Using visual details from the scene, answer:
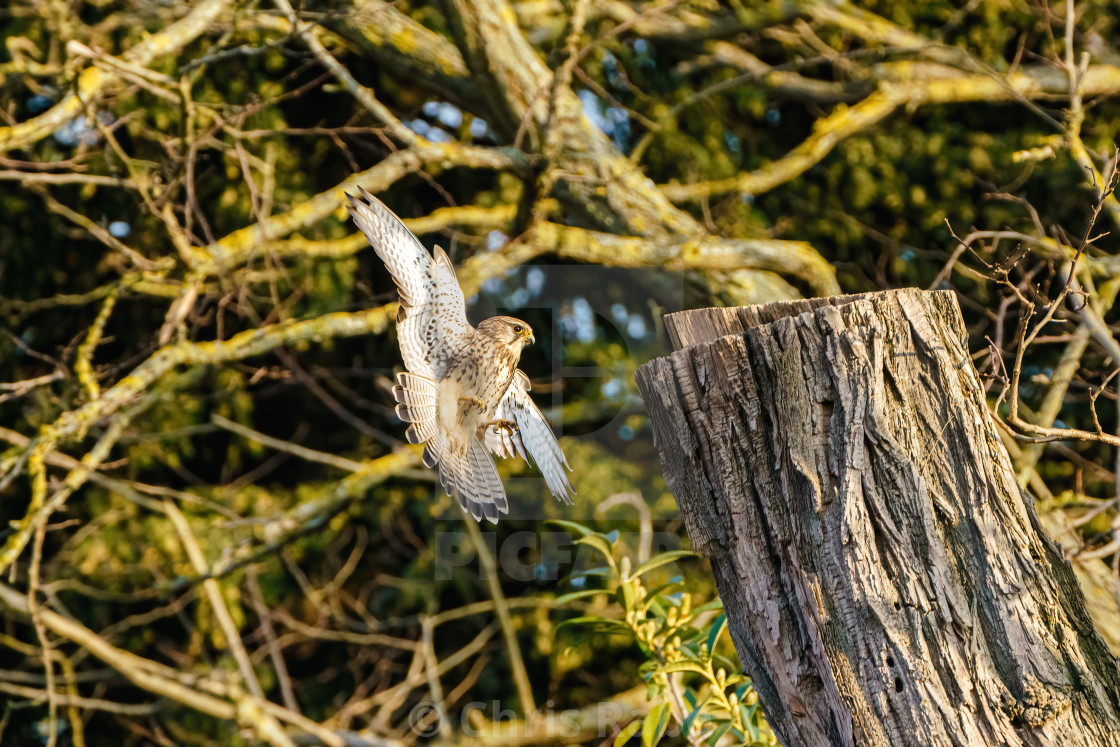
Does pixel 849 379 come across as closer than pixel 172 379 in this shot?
Yes

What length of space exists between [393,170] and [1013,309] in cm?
287

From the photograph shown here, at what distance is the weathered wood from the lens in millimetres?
1277

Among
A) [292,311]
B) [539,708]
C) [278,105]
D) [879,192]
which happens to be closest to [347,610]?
[539,708]

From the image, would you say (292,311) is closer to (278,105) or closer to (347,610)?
(278,105)

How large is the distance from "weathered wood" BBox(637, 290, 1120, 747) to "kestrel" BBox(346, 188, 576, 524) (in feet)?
0.95

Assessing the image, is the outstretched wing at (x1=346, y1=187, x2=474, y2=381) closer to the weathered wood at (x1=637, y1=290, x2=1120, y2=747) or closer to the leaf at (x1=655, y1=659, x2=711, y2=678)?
the weathered wood at (x1=637, y1=290, x2=1120, y2=747)

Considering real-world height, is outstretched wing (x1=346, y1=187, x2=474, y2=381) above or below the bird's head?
above

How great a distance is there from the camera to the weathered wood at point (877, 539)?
1277 mm

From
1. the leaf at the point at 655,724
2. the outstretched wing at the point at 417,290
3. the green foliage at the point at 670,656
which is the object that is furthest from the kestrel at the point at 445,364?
the leaf at the point at 655,724

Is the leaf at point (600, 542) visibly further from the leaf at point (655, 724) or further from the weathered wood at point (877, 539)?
the weathered wood at point (877, 539)

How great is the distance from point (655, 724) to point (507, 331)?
3.21 feet

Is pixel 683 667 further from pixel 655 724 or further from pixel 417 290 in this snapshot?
pixel 417 290

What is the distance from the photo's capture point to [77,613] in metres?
4.91

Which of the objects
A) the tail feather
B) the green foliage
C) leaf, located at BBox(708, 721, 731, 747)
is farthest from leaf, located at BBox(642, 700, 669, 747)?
the tail feather
